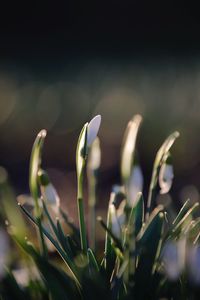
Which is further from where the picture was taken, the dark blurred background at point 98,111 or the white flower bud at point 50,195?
the dark blurred background at point 98,111

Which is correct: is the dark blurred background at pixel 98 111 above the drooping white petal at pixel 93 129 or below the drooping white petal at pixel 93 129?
below

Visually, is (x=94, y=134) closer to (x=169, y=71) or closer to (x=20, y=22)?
(x=169, y=71)

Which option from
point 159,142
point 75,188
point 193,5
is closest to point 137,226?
point 75,188

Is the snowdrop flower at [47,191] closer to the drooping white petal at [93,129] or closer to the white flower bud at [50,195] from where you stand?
the white flower bud at [50,195]

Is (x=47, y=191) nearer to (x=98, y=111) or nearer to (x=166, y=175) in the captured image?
(x=166, y=175)

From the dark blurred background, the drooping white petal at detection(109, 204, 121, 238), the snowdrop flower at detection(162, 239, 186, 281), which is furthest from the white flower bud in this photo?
the dark blurred background

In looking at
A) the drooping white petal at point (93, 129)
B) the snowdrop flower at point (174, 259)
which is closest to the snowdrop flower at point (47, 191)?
the drooping white petal at point (93, 129)

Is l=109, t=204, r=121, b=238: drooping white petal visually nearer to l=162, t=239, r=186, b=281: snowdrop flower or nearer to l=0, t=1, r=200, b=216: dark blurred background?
l=162, t=239, r=186, b=281: snowdrop flower
